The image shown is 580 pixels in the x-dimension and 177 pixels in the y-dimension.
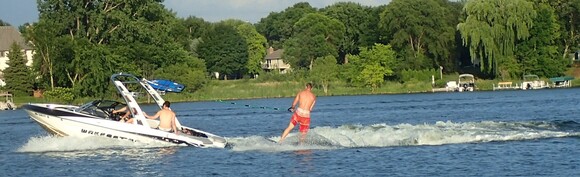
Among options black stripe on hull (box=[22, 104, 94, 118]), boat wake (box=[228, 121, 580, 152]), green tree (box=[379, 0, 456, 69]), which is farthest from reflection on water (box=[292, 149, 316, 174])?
green tree (box=[379, 0, 456, 69])

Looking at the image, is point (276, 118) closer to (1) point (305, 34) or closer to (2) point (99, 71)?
(2) point (99, 71)

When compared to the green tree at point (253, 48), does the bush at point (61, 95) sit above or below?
below

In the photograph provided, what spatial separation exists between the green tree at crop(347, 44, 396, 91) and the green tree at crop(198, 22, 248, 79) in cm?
3296

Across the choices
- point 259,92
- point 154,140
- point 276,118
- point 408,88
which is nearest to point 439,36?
point 408,88

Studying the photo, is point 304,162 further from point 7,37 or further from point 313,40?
point 7,37

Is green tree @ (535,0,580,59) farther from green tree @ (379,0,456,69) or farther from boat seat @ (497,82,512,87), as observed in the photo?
boat seat @ (497,82,512,87)

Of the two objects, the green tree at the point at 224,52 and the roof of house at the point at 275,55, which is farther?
the roof of house at the point at 275,55

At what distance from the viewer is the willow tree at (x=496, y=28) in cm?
8706

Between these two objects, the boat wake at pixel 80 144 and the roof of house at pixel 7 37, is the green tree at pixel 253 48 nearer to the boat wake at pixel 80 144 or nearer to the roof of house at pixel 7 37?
the roof of house at pixel 7 37

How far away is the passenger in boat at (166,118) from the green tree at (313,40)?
→ 283 feet

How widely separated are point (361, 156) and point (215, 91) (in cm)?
6507

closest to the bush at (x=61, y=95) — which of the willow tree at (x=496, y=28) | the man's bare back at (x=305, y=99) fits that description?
the willow tree at (x=496, y=28)

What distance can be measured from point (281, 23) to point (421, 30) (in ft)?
221

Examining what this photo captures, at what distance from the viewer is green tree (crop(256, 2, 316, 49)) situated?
15512 centimetres
